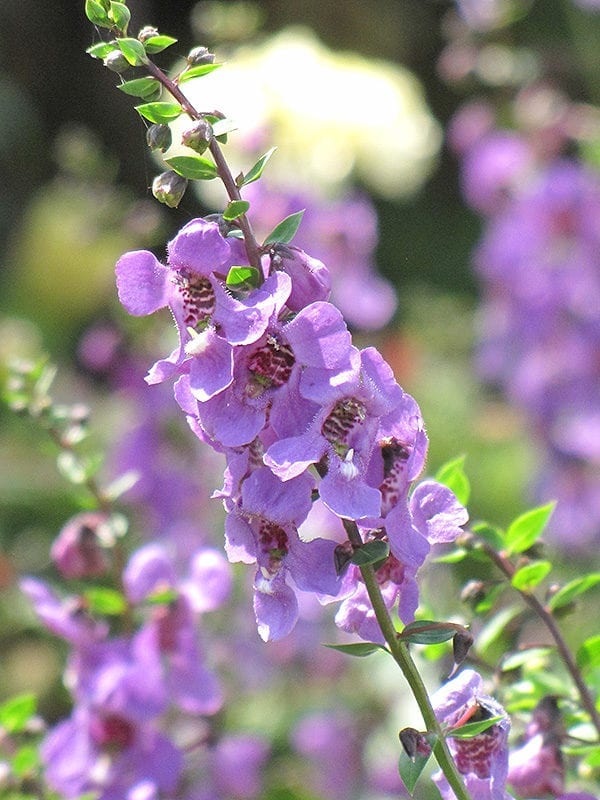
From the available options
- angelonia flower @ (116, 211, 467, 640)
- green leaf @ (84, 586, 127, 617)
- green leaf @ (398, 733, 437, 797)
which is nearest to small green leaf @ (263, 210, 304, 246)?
angelonia flower @ (116, 211, 467, 640)

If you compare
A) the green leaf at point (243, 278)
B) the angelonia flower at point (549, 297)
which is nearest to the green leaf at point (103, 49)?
the green leaf at point (243, 278)

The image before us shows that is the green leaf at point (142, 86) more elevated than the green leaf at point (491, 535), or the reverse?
the green leaf at point (142, 86)

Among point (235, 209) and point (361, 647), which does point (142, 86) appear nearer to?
point (235, 209)

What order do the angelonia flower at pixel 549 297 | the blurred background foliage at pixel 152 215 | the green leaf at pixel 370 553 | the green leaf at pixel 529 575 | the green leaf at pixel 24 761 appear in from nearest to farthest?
the green leaf at pixel 370 553 < the green leaf at pixel 529 575 < the green leaf at pixel 24 761 < the blurred background foliage at pixel 152 215 < the angelonia flower at pixel 549 297

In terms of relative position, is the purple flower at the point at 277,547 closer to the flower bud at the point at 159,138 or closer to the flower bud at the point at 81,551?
the flower bud at the point at 159,138

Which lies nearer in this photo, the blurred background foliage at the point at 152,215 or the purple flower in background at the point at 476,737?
the purple flower in background at the point at 476,737

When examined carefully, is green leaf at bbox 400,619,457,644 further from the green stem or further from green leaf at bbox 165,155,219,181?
green leaf at bbox 165,155,219,181

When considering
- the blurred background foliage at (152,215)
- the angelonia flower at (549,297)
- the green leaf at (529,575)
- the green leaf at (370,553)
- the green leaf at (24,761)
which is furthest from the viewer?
the angelonia flower at (549,297)
